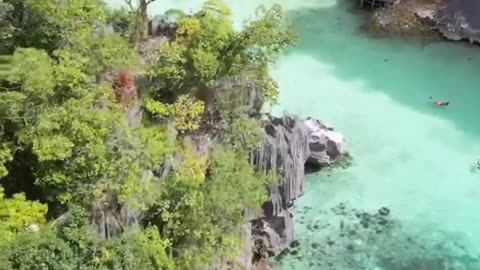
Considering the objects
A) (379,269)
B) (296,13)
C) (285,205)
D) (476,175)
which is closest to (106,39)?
(285,205)

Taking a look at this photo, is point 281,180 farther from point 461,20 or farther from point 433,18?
point 433,18

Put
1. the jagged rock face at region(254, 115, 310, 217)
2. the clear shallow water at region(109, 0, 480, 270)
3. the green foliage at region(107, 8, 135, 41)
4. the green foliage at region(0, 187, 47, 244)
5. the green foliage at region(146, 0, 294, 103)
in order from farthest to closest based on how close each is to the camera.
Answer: the clear shallow water at region(109, 0, 480, 270), the green foliage at region(107, 8, 135, 41), the jagged rock face at region(254, 115, 310, 217), the green foliage at region(146, 0, 294, 103), the green foliage at region(0, 187, 47, 244)

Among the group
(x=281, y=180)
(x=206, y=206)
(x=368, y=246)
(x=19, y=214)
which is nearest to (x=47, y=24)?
(x=19, y=214)

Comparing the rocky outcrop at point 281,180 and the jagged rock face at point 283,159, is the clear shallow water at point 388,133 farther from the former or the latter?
the jagged rock face at point 283,159

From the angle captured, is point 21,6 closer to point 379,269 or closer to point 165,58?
point 165,58

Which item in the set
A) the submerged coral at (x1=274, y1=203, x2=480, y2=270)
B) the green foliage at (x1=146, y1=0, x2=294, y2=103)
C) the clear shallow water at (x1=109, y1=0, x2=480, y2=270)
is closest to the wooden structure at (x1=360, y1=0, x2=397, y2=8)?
the clear shallow water at (x1=109, y1=0, x2=480, y2=270)

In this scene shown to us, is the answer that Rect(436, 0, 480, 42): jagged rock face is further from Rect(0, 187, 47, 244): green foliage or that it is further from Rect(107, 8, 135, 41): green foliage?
Rect(0, 187, 47, 244): green foliage

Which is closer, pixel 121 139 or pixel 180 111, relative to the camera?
pixel 121 139
